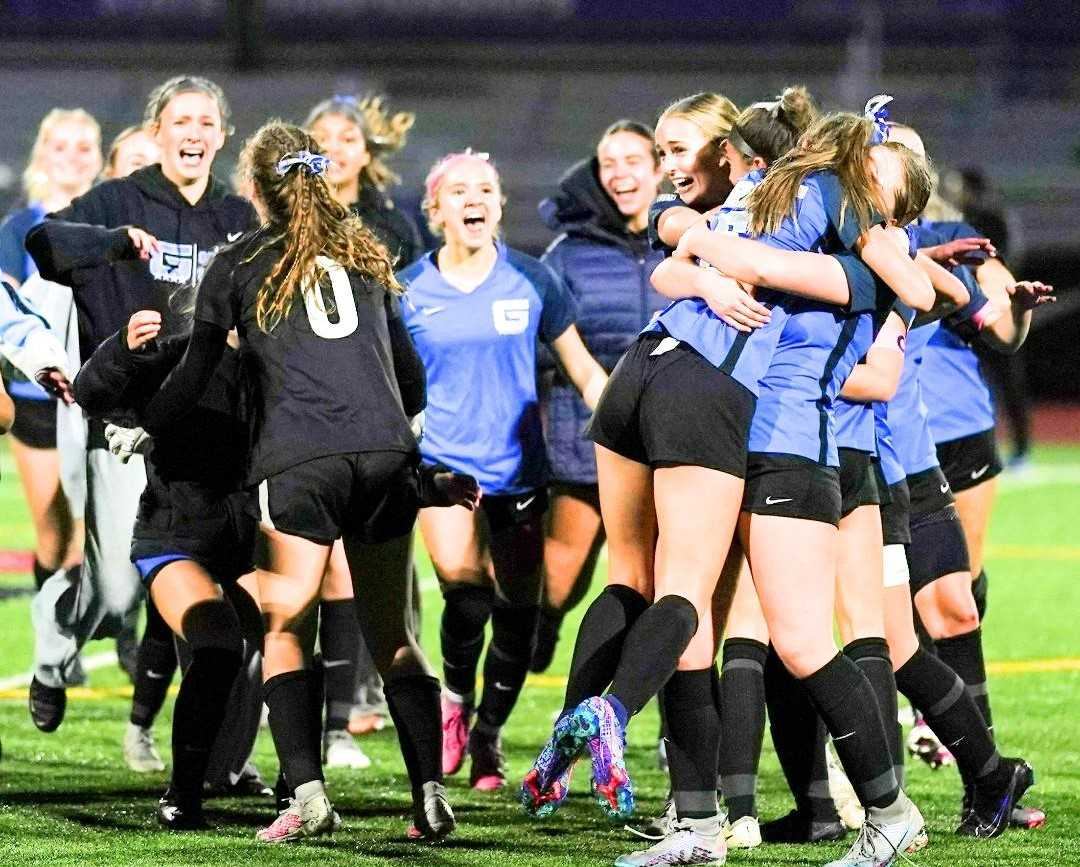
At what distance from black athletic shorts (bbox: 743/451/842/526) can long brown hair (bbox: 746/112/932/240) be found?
522mm

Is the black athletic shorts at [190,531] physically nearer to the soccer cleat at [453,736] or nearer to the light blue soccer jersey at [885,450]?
the soccer cleat at [453,736]

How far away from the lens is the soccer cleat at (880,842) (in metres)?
4.35

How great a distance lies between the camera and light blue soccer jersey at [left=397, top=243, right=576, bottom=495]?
6.04 metres

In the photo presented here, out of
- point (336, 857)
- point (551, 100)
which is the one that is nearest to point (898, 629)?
point (336, 857)

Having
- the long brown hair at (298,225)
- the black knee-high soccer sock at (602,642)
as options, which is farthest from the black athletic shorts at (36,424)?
the black knee-high soccer sock at (602,642)

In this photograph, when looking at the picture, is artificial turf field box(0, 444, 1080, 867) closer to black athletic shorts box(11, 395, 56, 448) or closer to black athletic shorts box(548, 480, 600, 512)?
black athletic shorts box(548, 480, 600, 512)

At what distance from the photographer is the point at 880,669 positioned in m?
4.63

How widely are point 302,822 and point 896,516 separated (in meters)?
1.71

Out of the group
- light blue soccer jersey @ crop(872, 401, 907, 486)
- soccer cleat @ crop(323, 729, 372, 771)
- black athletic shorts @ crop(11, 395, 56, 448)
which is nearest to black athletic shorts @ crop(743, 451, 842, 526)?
light blue soccer jersey @ crop(872, 401, 907, 486)

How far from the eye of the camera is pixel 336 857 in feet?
15.2

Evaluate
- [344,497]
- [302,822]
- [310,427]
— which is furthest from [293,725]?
[310,427]

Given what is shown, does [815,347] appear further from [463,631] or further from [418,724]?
[463,631]

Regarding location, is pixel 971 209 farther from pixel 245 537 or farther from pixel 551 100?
pixel 551 100

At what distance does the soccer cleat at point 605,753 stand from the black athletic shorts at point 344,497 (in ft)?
2.99
